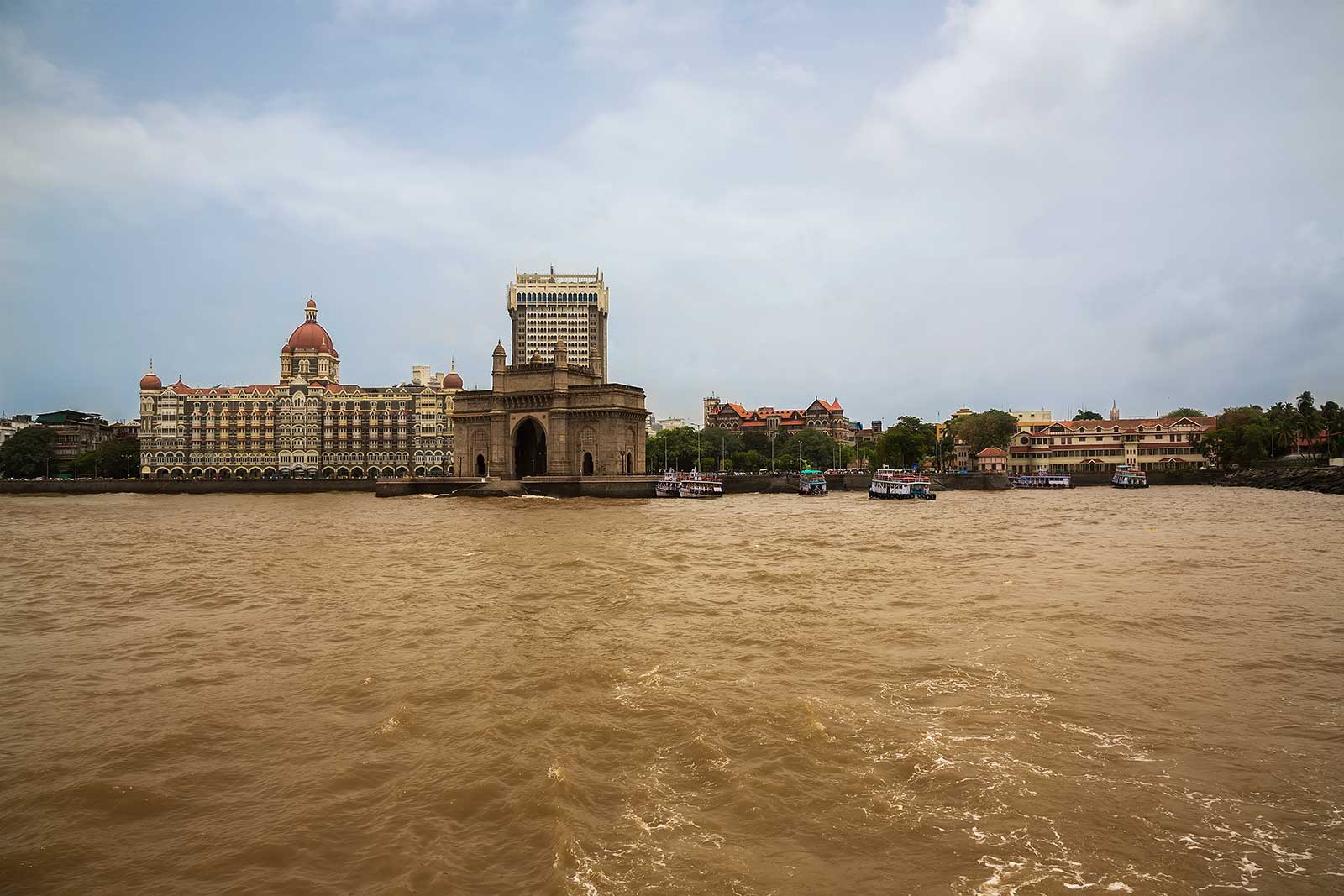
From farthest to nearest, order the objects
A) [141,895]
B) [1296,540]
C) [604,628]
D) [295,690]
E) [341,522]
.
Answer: [341,522] < [1296,540] < [604,628] < [295,690] < [141,895]

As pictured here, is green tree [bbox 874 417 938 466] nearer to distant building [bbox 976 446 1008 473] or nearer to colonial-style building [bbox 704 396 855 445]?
distant building [bbox 976 446 1008 473]

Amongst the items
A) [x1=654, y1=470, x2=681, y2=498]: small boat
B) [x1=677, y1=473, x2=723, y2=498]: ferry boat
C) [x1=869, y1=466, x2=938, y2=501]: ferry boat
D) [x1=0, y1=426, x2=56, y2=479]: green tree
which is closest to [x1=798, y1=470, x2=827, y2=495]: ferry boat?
[x1=869, y1=466, x2=938, y2=501]: ferry boat

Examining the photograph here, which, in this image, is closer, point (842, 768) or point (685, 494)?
point (842, 768)

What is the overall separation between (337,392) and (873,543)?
78.6 metres

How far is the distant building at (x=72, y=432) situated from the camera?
10381 centimetres

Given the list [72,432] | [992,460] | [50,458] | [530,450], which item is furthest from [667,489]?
[72,432]

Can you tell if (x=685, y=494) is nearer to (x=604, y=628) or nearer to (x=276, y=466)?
(x=604, y=628)

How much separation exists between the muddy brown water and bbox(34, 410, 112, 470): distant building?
113m

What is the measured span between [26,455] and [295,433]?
29.9 m

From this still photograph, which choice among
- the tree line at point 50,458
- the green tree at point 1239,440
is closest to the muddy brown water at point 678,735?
the green tree at point 1239,440

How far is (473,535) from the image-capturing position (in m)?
26.3

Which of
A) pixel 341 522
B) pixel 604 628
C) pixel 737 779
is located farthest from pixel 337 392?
pixel 737 779

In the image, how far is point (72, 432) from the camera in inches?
4158

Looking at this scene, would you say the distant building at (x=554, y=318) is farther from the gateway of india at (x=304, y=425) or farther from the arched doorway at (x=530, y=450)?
the arched doorway at (x=530, y=450)
